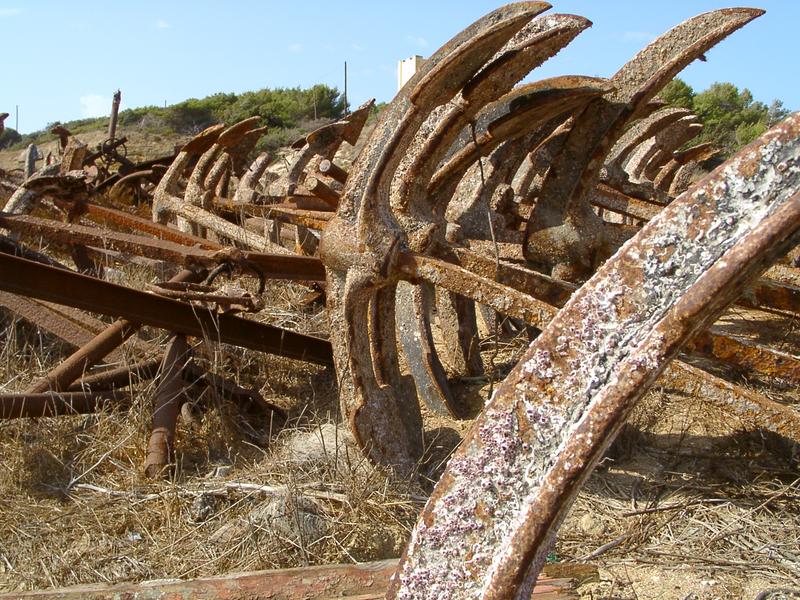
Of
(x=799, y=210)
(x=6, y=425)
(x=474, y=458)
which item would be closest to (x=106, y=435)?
(x=6, y=425)

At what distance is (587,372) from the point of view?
1400 mm

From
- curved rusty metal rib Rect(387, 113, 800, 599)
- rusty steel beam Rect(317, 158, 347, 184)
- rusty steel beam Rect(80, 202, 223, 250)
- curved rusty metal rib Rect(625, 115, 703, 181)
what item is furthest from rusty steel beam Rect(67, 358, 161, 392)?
curved rusty metal rib Rect(625, 115, 703, 181)

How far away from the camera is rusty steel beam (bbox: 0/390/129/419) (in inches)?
137

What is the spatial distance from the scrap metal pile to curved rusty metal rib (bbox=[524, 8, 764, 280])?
10 mm

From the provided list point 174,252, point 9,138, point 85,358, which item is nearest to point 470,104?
point 174,252

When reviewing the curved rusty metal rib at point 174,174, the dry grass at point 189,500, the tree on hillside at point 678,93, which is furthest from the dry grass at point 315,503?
the tree on hillside at point 678,93

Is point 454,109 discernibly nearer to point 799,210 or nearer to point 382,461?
point 382,461

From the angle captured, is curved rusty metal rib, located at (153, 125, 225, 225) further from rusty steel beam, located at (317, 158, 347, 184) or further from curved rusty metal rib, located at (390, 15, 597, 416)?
curved rusty metal rib, located at (390, 15, 597, 416)

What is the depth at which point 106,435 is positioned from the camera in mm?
3645

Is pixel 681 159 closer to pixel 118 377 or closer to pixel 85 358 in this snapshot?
pixel 118 377

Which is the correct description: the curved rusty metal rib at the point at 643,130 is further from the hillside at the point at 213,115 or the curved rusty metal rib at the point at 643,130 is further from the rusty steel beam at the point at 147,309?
the hillside at the point at 213,115

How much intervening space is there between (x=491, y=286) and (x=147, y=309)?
1.78 metres

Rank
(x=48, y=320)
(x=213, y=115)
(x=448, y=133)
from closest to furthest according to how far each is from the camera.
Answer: (x=448, y=133)
(x=48, y=320)
(x=213, y=115)

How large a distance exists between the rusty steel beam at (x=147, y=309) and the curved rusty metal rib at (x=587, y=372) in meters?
2.58
